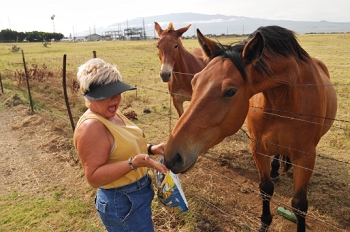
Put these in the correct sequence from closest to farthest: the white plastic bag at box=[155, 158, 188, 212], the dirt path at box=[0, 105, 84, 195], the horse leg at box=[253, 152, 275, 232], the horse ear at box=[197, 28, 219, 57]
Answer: the white plastic bag at box=[155, 158, 188, 212] < the horse ear at box=[197, 28, 219, 57] < the horse leg at box=[253, 152, 275, 232] < the dirt path at box=[0, 105, 84, 195]

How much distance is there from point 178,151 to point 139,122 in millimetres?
5983

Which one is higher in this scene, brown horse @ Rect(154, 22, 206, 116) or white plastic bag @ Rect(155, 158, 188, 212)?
brown horse @ Rect(154, 22, 206, 116)

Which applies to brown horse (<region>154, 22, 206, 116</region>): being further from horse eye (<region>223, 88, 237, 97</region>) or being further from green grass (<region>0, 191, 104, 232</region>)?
horse eye (<region>223, 88, 237, 97</region>)

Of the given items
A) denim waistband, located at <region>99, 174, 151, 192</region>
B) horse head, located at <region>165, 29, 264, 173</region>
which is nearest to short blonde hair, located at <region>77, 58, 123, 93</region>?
horse head, located at <region>165, 29, 264, 173</region>

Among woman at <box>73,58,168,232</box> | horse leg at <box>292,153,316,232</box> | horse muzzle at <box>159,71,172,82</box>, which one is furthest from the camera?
horse muzzle at <box>159,71,172,82</box>

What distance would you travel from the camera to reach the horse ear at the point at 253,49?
1942 millimetres

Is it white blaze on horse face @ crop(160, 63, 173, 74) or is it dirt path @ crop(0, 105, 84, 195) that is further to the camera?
white blaze on horse face @ crop(160, 63, 173, 74)

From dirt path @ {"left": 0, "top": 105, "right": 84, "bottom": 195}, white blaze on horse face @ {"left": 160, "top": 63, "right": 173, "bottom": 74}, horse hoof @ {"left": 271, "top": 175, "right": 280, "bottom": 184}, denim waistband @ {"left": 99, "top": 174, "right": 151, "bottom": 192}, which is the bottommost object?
horse hoof @ {"left": 271, "top": 175, "right": 280, "bottom": 184}

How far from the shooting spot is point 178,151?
1788 millimetres

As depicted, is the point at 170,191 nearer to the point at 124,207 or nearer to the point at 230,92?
the point at 124,207

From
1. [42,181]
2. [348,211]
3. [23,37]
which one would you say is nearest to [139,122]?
[42,181]

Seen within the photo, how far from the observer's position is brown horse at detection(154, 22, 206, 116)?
5.57m

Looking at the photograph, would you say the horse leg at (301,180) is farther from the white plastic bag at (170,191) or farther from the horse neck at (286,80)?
the white plastic bag at (170,191)

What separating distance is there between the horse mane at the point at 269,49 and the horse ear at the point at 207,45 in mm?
51
